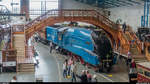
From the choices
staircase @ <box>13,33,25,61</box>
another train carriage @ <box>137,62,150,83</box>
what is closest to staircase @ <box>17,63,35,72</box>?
staircase @ <box>13,33,25,61</box>

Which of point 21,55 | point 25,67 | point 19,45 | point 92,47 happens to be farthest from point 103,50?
point 19,45

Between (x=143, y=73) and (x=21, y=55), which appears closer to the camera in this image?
(x=143, y=73)

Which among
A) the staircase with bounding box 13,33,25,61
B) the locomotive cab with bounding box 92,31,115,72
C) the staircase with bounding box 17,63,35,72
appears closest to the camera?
the staircase with bounding box 17,63,35,72

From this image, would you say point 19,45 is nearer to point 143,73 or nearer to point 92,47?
point 92,47

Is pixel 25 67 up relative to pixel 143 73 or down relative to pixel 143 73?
down

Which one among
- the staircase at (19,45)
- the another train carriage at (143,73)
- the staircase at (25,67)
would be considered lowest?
the staircase at (25,67)

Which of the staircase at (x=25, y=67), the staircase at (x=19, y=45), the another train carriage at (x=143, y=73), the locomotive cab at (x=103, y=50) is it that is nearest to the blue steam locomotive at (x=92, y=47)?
the locomotive cab at (x=103, y=50)

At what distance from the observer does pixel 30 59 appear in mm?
17578

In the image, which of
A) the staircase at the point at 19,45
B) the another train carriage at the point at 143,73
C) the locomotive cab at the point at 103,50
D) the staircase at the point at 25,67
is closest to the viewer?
the another train carriage at the point at 143,73

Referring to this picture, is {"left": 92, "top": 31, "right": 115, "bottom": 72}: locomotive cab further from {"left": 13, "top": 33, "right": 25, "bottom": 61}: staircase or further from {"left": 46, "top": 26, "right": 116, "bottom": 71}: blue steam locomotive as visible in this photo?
{"left": 13, "top": 33, "right": 25, "bottom": 61}: staircase

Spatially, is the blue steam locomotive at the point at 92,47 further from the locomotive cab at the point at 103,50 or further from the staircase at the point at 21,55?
the staircase at the point at 21,55

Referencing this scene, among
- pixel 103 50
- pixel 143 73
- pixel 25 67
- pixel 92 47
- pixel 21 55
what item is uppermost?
pixel 92 47

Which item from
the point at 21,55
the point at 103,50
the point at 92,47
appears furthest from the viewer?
the point at 21,55

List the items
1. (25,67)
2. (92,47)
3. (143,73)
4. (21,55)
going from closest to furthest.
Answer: (143,73) → (25,67) → (92,47) → (21,55)
